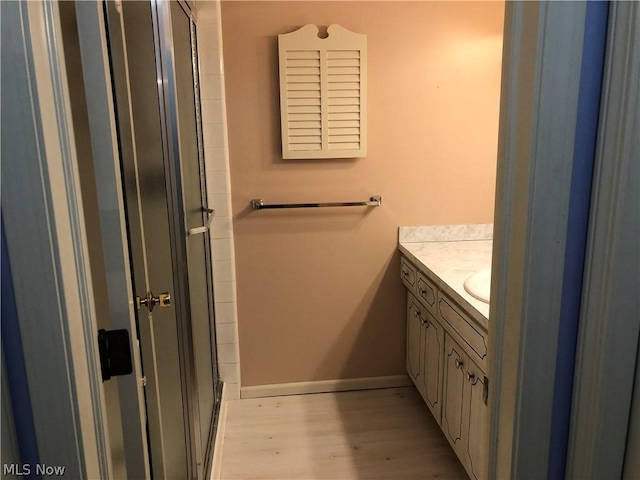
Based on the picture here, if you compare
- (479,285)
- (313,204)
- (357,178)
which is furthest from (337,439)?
(357,178)

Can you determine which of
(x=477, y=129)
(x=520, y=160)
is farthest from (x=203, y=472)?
(x=477, y=129)

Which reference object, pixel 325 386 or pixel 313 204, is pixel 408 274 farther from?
pixel 325 386

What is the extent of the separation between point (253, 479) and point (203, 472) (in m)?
0.28

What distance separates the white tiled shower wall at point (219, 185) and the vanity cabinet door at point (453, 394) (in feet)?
3.69

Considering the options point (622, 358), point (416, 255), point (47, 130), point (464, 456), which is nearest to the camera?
point (47, 130)

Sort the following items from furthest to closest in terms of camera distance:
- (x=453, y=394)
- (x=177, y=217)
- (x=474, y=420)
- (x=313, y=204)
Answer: (x=313, y=204) < (x=453, y=394) < (x=474, y=420) < (x=177, y=217)

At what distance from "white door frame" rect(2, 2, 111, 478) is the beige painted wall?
1679 mm

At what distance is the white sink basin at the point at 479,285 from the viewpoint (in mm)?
1613

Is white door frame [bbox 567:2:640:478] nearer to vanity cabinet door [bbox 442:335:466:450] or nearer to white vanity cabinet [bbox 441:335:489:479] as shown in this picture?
white vanity cabinet [bbox 441:335:489:479]

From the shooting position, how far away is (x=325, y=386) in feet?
8.53

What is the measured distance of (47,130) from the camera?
0.60 m

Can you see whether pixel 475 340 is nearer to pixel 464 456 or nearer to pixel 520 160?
pixel 464 456

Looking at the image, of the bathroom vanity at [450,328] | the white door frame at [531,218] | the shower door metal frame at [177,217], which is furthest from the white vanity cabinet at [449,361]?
the shower door metal frame at [177,217]

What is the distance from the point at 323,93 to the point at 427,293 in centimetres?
107
